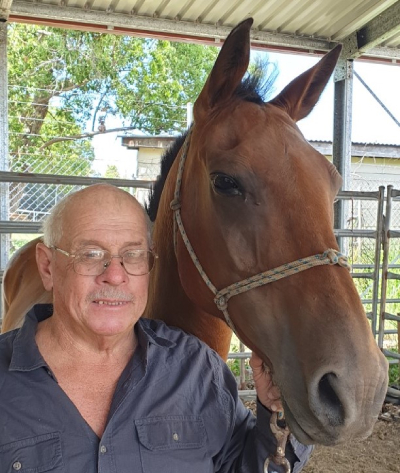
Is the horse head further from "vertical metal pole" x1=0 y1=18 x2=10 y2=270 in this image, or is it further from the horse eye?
"vertical metal pole" x1=0 y1=18 x2=10 y2=270

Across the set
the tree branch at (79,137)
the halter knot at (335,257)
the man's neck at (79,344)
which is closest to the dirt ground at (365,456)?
the man's neck at (79,344)

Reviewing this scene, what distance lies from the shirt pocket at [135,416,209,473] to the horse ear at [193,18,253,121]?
1084mm

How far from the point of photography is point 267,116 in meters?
1.64

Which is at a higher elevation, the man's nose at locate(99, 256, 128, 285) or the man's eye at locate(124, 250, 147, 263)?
the man's eye at locate(124, 250, 147, 263)

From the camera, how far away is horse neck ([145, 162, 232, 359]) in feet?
6.61

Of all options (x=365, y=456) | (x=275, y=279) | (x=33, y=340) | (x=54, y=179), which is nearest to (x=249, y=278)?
(x=275, y=279)

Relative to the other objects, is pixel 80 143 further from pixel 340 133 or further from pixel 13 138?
pixel 340 133

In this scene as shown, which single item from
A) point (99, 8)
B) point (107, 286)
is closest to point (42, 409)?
point (107, 286)

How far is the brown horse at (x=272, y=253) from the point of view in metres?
1.18

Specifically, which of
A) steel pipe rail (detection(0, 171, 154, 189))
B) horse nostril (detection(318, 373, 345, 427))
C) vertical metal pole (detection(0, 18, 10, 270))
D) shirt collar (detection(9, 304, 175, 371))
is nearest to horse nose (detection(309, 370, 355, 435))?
horse nostril (detection(318, 373, 345, 427))

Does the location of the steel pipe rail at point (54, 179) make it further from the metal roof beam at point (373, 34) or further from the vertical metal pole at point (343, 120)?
the metal roof beam at point (373, 34)

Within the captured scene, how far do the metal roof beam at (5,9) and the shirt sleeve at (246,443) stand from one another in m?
4.25

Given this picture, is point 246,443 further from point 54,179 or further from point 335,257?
point 54,179

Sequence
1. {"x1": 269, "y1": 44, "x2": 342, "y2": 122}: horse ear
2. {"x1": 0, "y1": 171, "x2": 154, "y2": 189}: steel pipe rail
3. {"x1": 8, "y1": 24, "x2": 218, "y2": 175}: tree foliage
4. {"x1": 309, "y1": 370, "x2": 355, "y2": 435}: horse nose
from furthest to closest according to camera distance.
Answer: {"x1": 8, "y1": 24, "x2": 218, "y2": 175}: tree foliage
{"x1": 0, "y1": 171, "x2": 154, "y2": 189}: steel pipe rail
{"x1": 269, "y1": 44, "x2": 342, "y2": 122}: horse ear
{"x1": 309, "y1": 370, "x2": 355, "y2": 435}: horse nose
